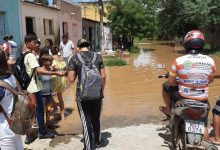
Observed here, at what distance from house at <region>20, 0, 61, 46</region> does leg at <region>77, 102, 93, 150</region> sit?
11712 millimetres

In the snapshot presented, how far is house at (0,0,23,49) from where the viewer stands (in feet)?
49.4

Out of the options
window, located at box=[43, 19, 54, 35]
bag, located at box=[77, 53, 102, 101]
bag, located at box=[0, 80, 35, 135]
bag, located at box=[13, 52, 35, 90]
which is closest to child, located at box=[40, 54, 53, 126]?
bag, located at box=[13, 52, 35, 90]

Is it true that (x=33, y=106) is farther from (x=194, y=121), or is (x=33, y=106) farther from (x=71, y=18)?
(x=71, y=18)

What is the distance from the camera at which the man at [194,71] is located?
455 centimetres

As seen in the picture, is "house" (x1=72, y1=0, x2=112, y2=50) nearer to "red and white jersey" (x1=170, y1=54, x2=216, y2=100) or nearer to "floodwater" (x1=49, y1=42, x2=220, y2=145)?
"floodwater" (x1=49, y1=42, x2=220, y2=145)

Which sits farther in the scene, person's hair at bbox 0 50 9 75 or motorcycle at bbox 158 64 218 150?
motorcycle at bbox 158 64 218 150

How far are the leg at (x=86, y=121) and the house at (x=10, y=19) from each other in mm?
10060

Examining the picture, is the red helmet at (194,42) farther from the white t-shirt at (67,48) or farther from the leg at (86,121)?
the white t-shirt at (67,48)

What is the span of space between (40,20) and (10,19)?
3426 mm

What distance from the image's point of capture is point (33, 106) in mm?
4113

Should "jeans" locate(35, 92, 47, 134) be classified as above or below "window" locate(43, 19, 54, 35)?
below

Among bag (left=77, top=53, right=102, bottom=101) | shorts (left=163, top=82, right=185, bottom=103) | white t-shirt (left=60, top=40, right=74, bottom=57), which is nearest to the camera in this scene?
shorts (left=163, top=82, right=185, bottom=103)

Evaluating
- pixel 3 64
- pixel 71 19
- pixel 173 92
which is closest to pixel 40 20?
pixel 71 19

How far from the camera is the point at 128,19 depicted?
100 ft
